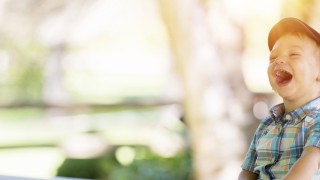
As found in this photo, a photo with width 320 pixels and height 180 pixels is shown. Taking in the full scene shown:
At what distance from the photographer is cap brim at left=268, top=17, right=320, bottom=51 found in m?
1.59

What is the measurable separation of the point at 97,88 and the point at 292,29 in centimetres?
541

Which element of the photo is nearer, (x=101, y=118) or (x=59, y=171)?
(x=59, y=171)

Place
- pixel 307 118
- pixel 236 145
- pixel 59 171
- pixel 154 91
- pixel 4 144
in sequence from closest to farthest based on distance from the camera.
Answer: pixel 307 118
pixel 236 145
pixel 59 171
pixel 154 91
pixel 4 144

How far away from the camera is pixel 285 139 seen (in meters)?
1.60

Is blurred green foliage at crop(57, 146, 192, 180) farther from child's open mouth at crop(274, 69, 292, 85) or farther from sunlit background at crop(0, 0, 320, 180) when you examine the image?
child's open mouth at crop(274, 69, 292, 85)

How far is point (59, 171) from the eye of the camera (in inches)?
227

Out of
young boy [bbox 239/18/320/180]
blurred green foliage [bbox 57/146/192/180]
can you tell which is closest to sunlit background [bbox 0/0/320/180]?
blurred green foliage [bbox 57/146/192/180]

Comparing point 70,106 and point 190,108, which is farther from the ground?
point 70,106

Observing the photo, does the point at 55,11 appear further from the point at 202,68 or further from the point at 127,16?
the point at 202,68

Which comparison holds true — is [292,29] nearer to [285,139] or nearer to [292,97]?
[292,97]

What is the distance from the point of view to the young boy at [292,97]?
1.57m

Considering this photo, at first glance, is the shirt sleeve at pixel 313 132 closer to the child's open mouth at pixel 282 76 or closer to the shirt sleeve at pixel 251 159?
the child's open mouth at pixel 282 76

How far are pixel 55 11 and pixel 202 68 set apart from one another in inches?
116

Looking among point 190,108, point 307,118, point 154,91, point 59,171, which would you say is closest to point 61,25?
point 154,91
